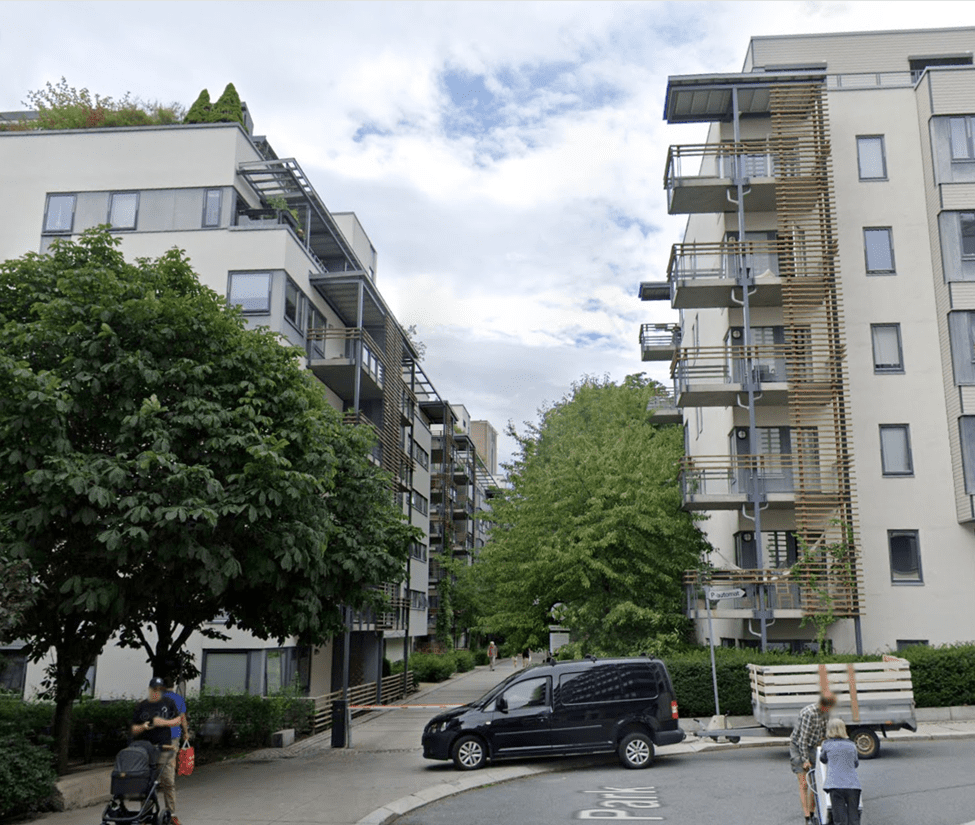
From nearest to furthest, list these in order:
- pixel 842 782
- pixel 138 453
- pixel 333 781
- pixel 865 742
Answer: pixel 842 782, pixel 138 453, pixel 333 781, pixel 865 742

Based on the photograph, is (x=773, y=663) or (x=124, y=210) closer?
(x=773, y=663)

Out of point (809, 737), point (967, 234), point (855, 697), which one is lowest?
point (809, 737)

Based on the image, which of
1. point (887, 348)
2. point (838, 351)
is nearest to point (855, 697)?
point (838, 351)

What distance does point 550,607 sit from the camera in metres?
29.5

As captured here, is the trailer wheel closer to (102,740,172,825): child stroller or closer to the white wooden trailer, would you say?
the white wooden trailer

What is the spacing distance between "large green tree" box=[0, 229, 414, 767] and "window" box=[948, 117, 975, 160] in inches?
843

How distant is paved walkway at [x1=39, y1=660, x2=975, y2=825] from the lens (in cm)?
1275

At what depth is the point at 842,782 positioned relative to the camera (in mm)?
9305

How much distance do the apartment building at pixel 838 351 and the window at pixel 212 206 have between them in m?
13.8

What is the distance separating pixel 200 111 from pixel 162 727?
2348cm

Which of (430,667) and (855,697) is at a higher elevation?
(855,697)

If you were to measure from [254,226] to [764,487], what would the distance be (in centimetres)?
1655

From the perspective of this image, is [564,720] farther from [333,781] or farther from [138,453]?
[138,453]

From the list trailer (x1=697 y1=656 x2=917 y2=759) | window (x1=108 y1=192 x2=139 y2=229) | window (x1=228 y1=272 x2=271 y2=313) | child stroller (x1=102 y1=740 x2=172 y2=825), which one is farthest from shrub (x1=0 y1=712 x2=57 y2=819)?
window (x1=108 y1=192 x2=139 y2=229)
